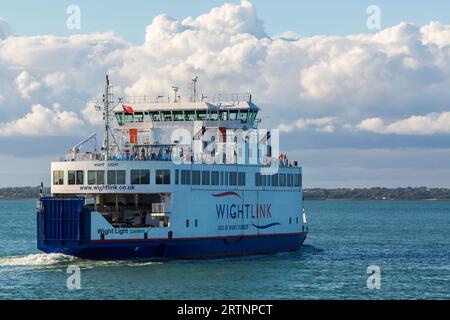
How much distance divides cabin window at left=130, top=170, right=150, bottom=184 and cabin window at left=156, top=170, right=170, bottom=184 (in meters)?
0.57

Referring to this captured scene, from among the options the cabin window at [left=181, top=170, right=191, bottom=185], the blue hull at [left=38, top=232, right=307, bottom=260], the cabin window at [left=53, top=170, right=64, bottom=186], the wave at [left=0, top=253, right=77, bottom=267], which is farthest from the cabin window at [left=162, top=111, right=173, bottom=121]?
the wave at [left=0, top=253, right=77, bottom=267]

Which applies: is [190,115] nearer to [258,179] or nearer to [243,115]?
[243,115]

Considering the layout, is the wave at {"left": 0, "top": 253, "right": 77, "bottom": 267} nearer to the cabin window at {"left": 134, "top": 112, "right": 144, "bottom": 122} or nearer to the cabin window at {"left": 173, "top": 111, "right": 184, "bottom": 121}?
the cabin window at {"left": 134, "top": 112, "right": 144, "bottom": 122}

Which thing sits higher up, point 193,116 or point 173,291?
point 193,116

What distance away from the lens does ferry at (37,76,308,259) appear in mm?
51469

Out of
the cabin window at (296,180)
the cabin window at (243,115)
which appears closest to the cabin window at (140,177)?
the cabin window at (243,115)

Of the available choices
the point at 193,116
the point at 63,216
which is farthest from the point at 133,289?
the point at 193,116

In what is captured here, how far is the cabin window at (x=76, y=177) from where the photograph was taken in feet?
173

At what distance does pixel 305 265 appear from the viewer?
56.6m

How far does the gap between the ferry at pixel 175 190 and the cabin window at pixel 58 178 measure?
0.05m

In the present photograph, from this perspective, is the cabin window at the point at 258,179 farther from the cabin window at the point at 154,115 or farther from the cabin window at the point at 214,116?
the cabin window at the point at 154,115
